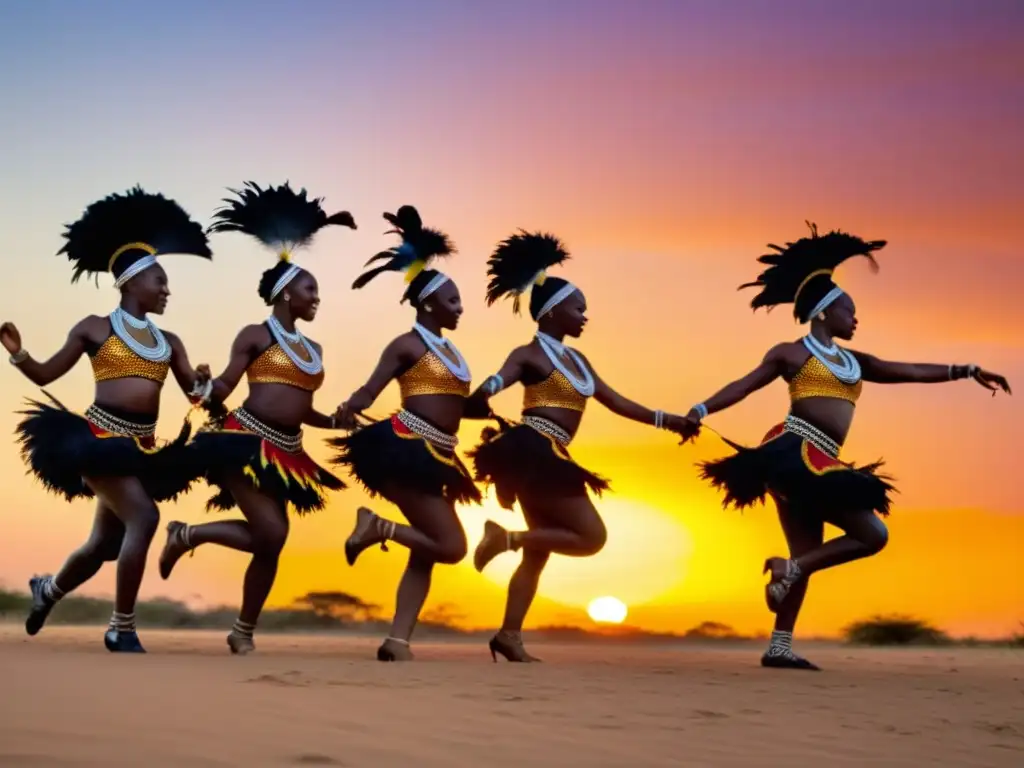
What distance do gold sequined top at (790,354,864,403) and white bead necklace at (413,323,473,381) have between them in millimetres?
2241

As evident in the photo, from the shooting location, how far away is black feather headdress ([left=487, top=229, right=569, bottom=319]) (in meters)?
10.3

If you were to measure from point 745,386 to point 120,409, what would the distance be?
4133mm

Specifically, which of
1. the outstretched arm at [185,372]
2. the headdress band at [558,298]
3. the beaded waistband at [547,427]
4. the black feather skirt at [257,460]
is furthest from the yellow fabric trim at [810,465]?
the outstretched arm at [185,372]

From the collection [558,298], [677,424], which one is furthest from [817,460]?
[558,298]

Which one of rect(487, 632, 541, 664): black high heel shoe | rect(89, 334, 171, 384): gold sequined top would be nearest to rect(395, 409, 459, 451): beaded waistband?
rect(487, 632, 541, 664): black high heel shoe

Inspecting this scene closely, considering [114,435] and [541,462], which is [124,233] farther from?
[541,462]

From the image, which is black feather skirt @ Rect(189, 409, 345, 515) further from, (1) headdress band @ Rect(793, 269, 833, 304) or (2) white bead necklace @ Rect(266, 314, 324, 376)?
(1) headdress band @ Rect(793, 269, 833, 304)

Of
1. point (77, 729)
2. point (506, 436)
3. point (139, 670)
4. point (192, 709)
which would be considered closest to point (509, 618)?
point (506, 436)

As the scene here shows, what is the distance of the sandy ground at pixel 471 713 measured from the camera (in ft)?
17.8

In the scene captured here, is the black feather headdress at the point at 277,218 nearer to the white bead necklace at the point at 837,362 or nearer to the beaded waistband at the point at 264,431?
the beaded waistband at the point at 264,431

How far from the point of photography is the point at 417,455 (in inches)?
376

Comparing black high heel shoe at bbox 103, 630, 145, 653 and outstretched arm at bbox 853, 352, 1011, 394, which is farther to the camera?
outstretched arm at bbox 853, 352, 1011, 394

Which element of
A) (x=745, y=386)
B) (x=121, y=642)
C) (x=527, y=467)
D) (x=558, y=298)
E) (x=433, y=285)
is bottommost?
(x=121, y=642)

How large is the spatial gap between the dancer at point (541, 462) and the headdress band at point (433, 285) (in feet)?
2.25
